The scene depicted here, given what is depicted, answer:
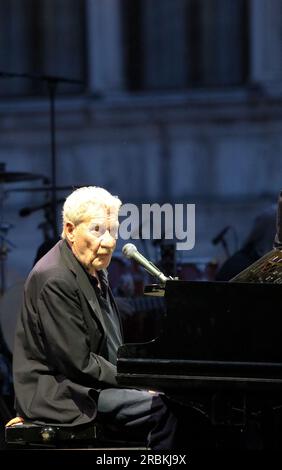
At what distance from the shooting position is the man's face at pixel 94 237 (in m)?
4.79

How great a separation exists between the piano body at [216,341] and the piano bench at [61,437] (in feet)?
1.07

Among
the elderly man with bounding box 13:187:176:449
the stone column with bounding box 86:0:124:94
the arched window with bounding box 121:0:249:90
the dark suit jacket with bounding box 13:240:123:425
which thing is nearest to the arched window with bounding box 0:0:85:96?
the stone column with bounding box 86:0:124:94

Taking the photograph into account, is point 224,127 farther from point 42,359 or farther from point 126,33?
point 42,359

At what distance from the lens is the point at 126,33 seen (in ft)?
37.2

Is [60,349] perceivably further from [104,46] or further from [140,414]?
[104,46]

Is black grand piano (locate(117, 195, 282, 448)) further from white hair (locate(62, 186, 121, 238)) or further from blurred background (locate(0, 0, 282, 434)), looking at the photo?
blurred background (locate(0, 0, 282, 434))

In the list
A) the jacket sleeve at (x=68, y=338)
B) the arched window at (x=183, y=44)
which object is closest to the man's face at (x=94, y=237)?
the jacket sleeve at (x=68, y=338)

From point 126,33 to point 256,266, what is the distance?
6809 mm

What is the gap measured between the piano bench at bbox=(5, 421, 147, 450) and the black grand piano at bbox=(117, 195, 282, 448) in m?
0.28

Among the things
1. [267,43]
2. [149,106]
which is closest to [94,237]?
[149,106]

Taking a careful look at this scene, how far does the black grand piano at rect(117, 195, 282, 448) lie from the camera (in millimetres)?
4559

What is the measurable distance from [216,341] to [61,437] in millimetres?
703

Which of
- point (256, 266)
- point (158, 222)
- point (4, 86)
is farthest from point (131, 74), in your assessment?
point (256, 266)

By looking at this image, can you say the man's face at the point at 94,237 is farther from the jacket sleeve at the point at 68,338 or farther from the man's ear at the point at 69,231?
the jacket sleeve at the point at 68,338
